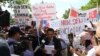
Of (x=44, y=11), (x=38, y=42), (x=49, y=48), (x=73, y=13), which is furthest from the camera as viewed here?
(x=73, y=13)

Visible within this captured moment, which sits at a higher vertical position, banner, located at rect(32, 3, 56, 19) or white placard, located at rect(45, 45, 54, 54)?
banner, located at rect(32, 3, 56, 19)

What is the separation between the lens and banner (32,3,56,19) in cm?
1586

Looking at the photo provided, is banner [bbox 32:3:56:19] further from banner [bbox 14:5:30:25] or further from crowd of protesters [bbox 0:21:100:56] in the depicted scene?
banner [bbox 14:5:30:25]

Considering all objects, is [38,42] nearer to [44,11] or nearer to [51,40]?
[51,40]

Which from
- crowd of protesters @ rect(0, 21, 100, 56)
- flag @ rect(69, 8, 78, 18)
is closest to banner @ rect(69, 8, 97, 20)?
flag @ rect(69, 8, 78, 18)

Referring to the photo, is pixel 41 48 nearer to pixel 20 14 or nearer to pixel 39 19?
pixel 39 19

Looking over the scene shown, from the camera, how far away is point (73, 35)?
1599cm

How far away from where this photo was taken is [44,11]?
16000 millimetres

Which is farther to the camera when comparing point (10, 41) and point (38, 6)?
point (38, 6)

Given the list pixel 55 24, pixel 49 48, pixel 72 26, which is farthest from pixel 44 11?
pixel 49 48

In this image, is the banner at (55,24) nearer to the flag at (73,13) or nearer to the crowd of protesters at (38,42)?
the flag at (73,13)

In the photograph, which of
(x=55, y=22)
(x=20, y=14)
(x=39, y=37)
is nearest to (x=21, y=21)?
Result: (x=20, y=14)

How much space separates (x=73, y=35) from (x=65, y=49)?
3076 millimetres

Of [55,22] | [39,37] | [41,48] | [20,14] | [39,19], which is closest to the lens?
[41,48]
